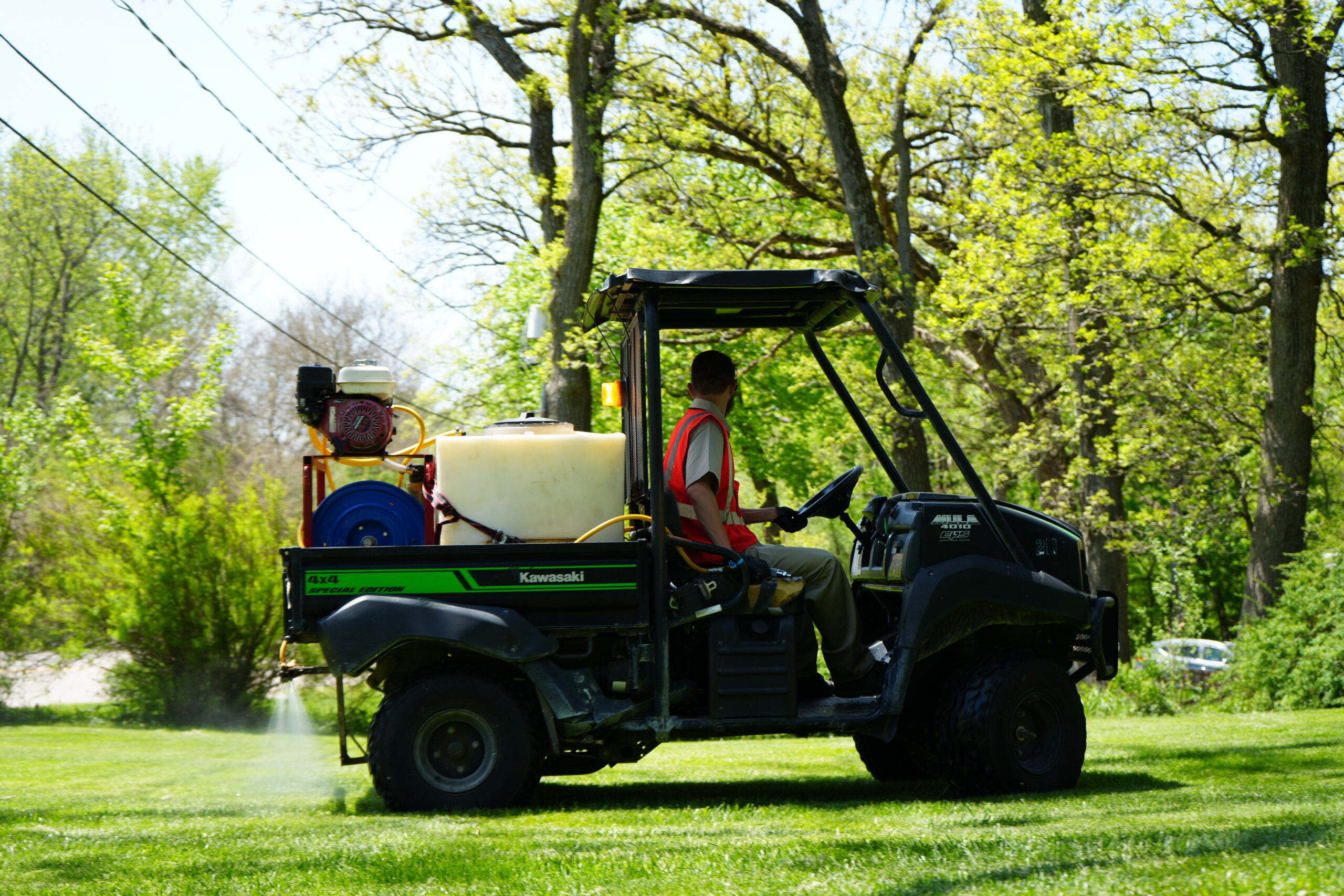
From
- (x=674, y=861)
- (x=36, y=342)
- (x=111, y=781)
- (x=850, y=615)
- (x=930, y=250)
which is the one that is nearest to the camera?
(x=674, y=861)

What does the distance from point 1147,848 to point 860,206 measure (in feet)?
37.5

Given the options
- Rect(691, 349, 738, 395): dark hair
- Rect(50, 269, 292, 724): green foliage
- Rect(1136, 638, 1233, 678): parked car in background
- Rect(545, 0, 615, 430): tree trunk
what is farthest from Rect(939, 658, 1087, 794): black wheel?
Rect(50, 269, 292, 724): green foliage

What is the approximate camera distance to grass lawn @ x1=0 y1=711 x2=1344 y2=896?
3.74 meters

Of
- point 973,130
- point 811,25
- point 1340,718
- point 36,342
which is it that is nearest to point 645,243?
point 973,130

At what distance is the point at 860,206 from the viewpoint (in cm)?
1470

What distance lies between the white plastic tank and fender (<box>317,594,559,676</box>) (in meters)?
0.42

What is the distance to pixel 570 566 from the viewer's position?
18.9 feet

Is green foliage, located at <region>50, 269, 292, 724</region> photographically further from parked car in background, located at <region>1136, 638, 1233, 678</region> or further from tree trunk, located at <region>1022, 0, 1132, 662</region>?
parked car in background, located at <region>1136, 638, 1233, 678</region>

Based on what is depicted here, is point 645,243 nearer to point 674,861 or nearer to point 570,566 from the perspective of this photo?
point 570,566

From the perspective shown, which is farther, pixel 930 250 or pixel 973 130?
pixel 930 250

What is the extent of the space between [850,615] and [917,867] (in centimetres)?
228

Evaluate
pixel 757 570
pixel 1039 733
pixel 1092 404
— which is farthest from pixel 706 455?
pixel 1092 404

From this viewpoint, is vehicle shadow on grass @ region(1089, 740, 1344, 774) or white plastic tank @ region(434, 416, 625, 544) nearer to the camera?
white plastic tank @ region(434, 416, 625, 544)

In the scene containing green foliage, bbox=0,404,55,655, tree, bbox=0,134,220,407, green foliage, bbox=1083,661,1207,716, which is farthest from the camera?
tree, bbox=0,134,220,407
